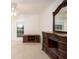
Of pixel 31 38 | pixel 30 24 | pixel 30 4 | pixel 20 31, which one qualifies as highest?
pixel 30 4

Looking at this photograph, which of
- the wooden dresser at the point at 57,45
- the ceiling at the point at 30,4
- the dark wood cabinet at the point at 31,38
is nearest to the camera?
the wooden dresser at the point at 57,45

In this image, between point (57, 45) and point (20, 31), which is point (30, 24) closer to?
Result: point (20, 31)

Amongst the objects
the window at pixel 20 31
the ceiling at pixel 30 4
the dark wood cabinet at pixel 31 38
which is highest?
the ceiling at pixel 30 4

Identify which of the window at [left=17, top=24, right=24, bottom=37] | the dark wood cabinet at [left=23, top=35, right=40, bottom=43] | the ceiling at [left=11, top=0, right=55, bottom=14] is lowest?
the dark wood cabinet at [left=23, top=35, right=40, bottom=43]

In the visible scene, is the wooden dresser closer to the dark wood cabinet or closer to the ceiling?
the ceiling

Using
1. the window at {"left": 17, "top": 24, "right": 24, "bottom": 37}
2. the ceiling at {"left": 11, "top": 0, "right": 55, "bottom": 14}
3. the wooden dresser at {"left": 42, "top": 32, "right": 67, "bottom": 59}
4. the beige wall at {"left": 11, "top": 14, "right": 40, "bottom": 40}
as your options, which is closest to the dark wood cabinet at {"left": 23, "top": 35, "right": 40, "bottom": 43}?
the beige wall at {"left": 11, "top": 14, "right": 40, "bottom": 40}

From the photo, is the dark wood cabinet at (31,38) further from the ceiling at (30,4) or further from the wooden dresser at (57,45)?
the wooden dresser at (57,45)

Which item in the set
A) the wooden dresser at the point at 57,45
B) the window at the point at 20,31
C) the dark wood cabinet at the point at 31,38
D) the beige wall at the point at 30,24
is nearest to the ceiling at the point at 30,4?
the wooden dresser at the point at 57,45

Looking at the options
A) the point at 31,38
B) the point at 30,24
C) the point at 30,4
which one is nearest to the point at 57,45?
the point at 30,4

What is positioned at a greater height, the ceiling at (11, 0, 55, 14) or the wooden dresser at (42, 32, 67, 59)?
the ceiling at (11, 0, 55, 14)
